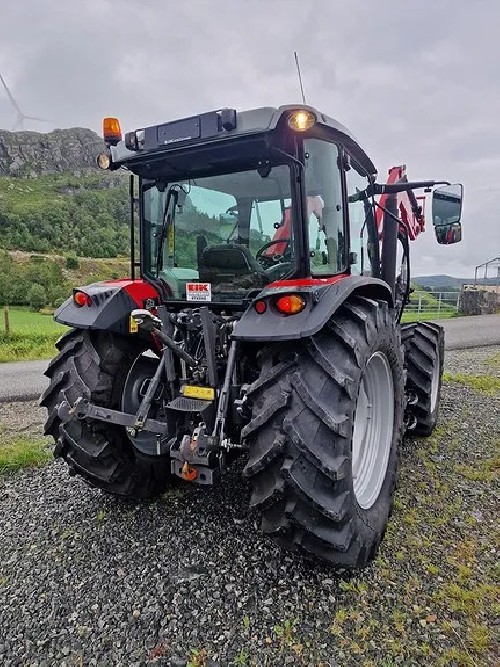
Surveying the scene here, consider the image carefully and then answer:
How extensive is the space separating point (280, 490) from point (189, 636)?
699 mm

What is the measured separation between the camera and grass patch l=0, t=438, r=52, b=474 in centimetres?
373

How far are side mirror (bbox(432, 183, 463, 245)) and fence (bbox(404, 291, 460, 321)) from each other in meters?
16.2

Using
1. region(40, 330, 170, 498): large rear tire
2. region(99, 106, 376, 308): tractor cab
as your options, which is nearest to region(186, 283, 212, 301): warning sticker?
region(99, 106, 376, 308): tractor cab

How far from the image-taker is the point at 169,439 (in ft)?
8.43

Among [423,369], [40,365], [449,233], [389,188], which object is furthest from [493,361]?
[40,365]

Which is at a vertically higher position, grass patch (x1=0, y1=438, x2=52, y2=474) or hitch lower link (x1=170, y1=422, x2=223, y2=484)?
hitch lower link (x1=170, y1=422, x2=223, y2=484)

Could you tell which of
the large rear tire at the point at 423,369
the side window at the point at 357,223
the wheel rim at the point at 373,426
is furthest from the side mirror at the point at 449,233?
the wheel rim at the point at 373,426

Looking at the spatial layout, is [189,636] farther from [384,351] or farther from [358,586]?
[384,351]

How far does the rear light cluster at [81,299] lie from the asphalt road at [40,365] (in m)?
4.37

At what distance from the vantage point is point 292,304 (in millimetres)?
2180

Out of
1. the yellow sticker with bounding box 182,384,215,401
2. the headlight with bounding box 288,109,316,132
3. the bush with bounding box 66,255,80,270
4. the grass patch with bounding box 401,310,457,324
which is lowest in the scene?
the grass patch with bounding box 401,310,457,324

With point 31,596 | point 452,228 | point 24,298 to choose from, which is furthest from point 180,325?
point 24,298

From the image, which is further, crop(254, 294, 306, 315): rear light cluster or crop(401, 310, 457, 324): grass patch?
crop(401, 310, 457, 324): grass patch

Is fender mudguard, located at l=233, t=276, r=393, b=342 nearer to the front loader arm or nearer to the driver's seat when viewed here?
the driver's seat
